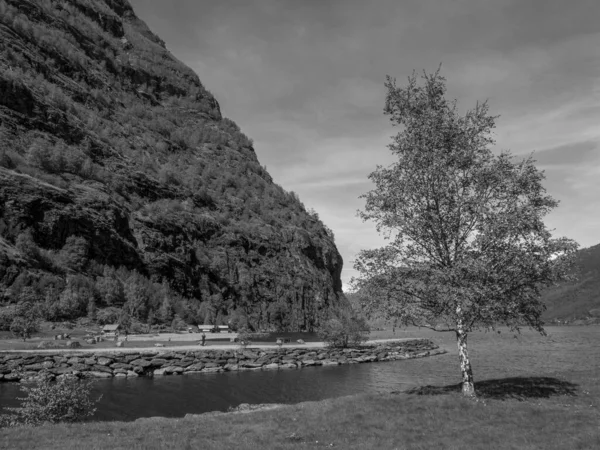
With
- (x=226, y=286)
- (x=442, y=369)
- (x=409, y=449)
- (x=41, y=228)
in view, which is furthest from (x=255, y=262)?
(x=409, y=449)

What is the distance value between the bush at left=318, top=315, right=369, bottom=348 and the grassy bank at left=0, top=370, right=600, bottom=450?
1945 inches

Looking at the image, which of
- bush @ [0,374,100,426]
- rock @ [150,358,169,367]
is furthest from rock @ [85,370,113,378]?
bush @ [0,374,100,426]

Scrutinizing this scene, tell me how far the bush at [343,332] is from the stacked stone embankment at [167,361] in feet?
17.7

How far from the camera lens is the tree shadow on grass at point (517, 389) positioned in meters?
19.7

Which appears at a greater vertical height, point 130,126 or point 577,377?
point 130,126

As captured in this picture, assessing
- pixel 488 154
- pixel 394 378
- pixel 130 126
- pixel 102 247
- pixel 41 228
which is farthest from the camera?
pixel 130 126

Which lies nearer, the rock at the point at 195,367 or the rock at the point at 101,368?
the rock at the point at 101,368

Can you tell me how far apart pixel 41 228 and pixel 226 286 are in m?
55.8

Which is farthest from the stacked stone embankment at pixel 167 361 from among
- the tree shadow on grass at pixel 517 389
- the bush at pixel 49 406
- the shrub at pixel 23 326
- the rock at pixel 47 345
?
the tree shadow on grass at pixel 517 389

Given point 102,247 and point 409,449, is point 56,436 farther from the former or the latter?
point 102,247

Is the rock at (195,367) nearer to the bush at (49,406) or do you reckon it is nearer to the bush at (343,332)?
the bush at (49,406)

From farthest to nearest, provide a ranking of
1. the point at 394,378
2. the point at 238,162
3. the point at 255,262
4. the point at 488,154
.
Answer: the point at 238,162, the point at 255,262, the point at 394,378, the point at 488,154

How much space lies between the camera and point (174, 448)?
1338 cm

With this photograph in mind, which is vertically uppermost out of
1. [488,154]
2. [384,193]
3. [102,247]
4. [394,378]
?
[102,247]
